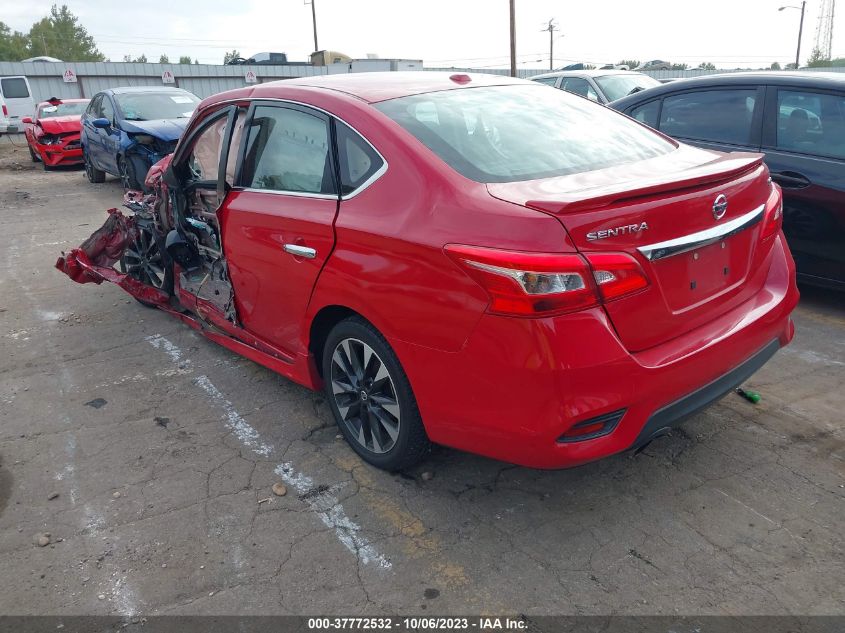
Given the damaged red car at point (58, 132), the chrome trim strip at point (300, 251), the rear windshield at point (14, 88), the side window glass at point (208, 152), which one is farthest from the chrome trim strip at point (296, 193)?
the rear windshield at point (14, 88)

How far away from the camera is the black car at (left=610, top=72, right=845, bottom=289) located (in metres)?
4.64

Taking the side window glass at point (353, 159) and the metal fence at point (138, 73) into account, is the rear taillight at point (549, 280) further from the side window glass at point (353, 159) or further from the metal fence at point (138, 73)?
the metal fence at point (138, 73)

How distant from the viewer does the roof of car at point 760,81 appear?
4832mm

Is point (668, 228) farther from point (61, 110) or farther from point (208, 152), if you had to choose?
point (61, 110)

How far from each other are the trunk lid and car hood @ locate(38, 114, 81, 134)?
15967mm

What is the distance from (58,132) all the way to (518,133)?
51.5ft

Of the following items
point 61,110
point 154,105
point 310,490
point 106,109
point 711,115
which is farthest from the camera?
point 61,110

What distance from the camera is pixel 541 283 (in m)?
2.28

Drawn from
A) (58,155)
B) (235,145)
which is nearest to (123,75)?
(58,155)

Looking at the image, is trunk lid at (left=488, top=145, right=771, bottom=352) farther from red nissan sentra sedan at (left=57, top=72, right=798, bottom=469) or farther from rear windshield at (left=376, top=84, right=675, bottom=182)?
rear windshield at (left=376, top=84, right=675, bottom=182)

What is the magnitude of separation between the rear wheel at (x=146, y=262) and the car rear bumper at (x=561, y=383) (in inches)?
131

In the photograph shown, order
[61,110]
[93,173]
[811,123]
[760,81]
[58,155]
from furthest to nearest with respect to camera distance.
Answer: [61,110]
[58,155]
[93,173]
[760,81]
[811,123]

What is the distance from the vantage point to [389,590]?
2512mm

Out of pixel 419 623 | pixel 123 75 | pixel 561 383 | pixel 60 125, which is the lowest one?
pixel 419 623
